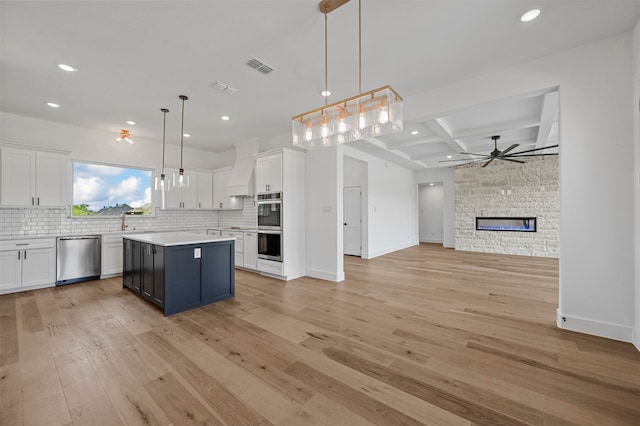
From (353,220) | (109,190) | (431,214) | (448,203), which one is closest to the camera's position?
A: (109,190)

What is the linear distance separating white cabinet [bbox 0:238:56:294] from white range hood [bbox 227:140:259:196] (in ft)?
10.8

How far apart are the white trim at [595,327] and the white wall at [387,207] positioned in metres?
4.56

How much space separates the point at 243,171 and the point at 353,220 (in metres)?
3.43

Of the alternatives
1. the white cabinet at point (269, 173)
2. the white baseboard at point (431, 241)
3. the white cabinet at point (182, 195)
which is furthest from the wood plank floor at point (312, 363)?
the white baseboard at point (431, 241)

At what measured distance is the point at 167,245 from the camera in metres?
3.37

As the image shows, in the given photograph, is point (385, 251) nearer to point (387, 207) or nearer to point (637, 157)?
point (387, 207)

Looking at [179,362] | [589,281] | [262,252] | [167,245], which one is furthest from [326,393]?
[262,252]

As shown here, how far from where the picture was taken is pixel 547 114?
4.55 m

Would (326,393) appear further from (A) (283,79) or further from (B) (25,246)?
(B) (25,246)

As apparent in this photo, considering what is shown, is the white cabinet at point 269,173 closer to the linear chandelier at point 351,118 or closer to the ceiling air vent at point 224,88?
the ceiling air vent at point 224,88

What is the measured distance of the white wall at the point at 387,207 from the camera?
24.1ft

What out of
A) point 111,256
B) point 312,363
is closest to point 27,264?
point 111,256

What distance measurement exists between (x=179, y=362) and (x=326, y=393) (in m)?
1.33

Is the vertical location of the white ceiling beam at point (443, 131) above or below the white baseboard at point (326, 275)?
above
